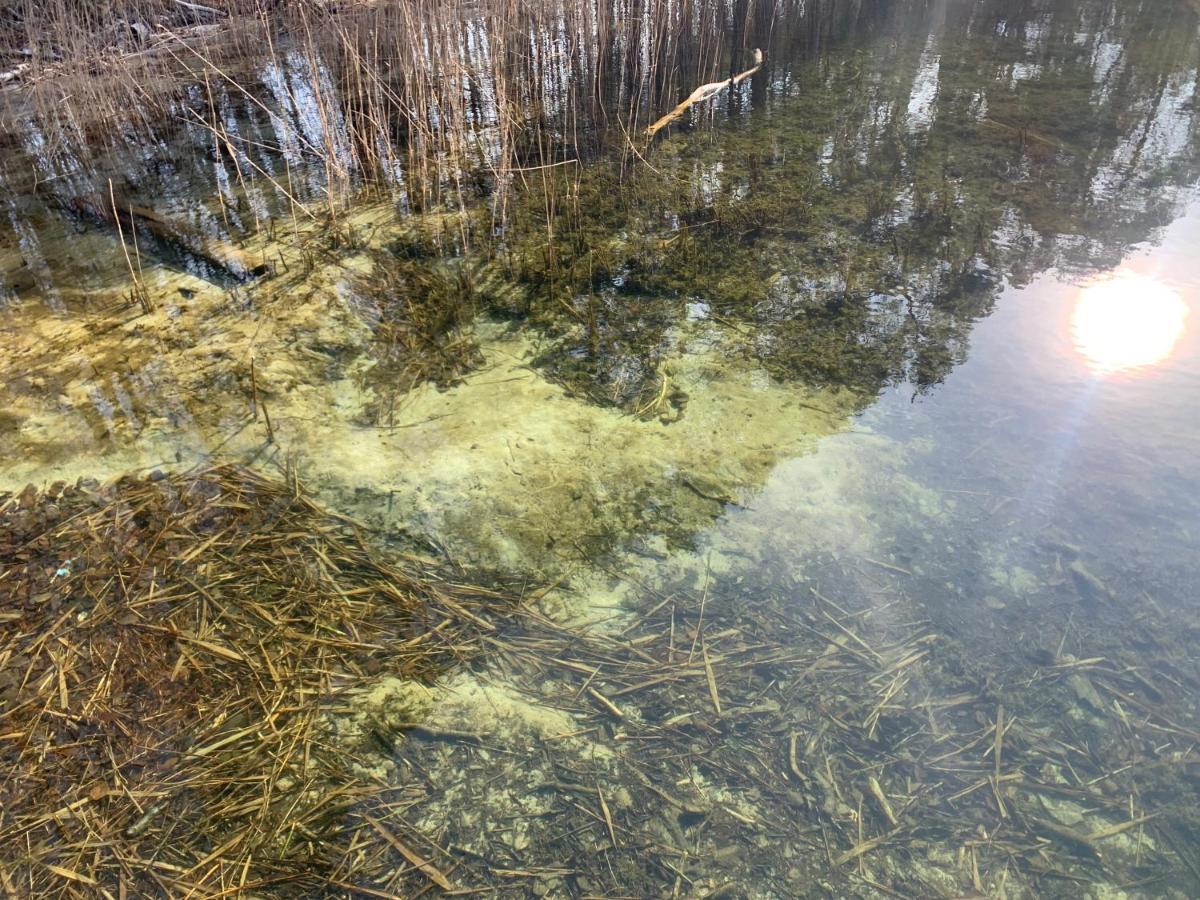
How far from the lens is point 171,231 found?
3727 millimetres

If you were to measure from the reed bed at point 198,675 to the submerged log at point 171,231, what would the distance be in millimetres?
1513

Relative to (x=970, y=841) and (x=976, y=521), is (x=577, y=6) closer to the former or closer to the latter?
(x=976, y=521)

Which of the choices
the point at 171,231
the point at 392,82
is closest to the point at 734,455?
Result: the point at 171,231

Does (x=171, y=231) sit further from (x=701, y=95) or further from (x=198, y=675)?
(x=701, y=95)

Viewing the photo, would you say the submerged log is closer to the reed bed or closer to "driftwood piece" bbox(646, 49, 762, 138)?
the reed bed

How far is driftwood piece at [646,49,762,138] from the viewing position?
4816mm

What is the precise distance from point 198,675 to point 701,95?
16.4ft

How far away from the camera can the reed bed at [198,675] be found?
54.2 inches

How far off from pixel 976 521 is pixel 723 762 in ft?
3.48

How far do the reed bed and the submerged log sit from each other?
151 cm

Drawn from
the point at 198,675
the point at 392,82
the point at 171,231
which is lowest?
the point at 198,675

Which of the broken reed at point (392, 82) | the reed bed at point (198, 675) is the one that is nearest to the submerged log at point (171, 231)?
the broken reed at point (392, 82)

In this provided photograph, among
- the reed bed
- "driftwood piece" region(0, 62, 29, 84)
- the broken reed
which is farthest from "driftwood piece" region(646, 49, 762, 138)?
"driftwood piece" region(0, 62, 29, 84)

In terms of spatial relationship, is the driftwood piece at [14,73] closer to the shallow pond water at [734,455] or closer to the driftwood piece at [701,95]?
the shallow pond water at [734,455]
